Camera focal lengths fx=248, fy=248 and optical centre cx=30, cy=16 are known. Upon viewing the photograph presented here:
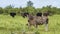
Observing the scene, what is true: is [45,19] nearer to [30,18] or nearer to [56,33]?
[30,18]

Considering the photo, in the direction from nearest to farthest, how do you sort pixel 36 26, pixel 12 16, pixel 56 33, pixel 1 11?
pixel 56 33
pixel 36 26
pixel 12 16
pixel 1 11

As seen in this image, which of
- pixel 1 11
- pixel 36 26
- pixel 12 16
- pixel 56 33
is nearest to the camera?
pixel 56 33

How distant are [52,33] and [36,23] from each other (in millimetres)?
2062

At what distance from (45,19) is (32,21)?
94 cm

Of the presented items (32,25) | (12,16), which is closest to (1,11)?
(12,16)

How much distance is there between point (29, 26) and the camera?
16516 millimetres

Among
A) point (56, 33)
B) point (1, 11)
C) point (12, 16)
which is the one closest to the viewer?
point (56, 33)

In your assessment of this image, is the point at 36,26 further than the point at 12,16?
No

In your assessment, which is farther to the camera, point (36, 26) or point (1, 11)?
point (1, 11)

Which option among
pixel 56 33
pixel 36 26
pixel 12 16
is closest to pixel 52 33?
pixel 56 33

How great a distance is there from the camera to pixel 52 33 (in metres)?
14.7

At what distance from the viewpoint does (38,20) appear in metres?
16.5

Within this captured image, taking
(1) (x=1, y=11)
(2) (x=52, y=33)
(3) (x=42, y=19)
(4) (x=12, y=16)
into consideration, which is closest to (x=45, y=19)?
(3) (x=42, y=19)

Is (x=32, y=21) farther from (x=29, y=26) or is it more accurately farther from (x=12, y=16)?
(x=12, y=16)
